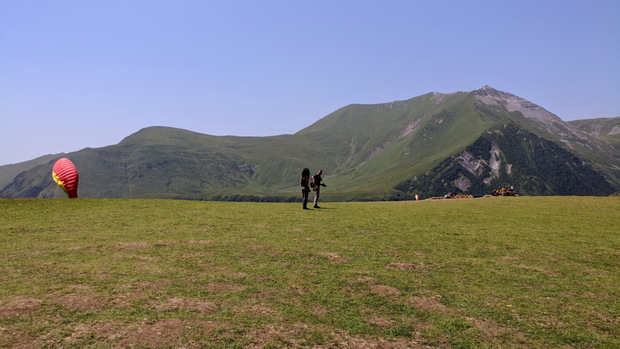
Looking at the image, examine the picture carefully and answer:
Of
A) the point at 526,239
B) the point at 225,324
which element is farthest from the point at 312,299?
the point at 526,239

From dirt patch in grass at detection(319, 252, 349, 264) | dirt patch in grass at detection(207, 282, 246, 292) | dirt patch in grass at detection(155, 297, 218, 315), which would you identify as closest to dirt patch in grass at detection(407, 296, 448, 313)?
dirt patch in grass at detection(319, 252, 349, 264)

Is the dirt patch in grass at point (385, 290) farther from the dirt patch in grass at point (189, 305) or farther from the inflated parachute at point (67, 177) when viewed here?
the inflated parachute at point (67, 177)

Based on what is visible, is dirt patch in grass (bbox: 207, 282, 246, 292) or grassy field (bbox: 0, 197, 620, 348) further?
dirt patch in grass (bbox: 207, 282, 246, 292)

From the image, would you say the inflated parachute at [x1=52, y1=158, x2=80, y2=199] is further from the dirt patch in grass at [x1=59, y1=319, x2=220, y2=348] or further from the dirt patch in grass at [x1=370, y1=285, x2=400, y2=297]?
the dirt patch in grass at [x1=370, y1=285, x2=400, y2=297]

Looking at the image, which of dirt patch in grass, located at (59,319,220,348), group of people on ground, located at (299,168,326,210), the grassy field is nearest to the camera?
dirt patch in grass, located at (59,319,220,348)

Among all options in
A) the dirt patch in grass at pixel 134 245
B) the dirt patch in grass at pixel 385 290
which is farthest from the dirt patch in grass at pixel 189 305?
the dirt patch in grass at pixel 134 245

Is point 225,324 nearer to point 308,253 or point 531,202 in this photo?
point 308,253

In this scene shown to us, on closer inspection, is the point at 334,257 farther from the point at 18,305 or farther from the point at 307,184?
the point at 307,184

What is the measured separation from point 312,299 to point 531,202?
3098 centimetres

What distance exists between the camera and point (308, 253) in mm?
15289

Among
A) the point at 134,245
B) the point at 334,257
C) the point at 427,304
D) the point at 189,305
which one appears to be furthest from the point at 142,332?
the point at 134,245

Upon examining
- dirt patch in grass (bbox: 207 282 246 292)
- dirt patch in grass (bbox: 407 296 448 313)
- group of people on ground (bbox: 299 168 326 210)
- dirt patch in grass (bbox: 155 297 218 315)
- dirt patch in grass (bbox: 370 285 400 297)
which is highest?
group of people on ground (bbox: 299 168 326 210)

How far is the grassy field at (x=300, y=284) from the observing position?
823 cm

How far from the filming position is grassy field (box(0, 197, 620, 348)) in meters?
8.23
